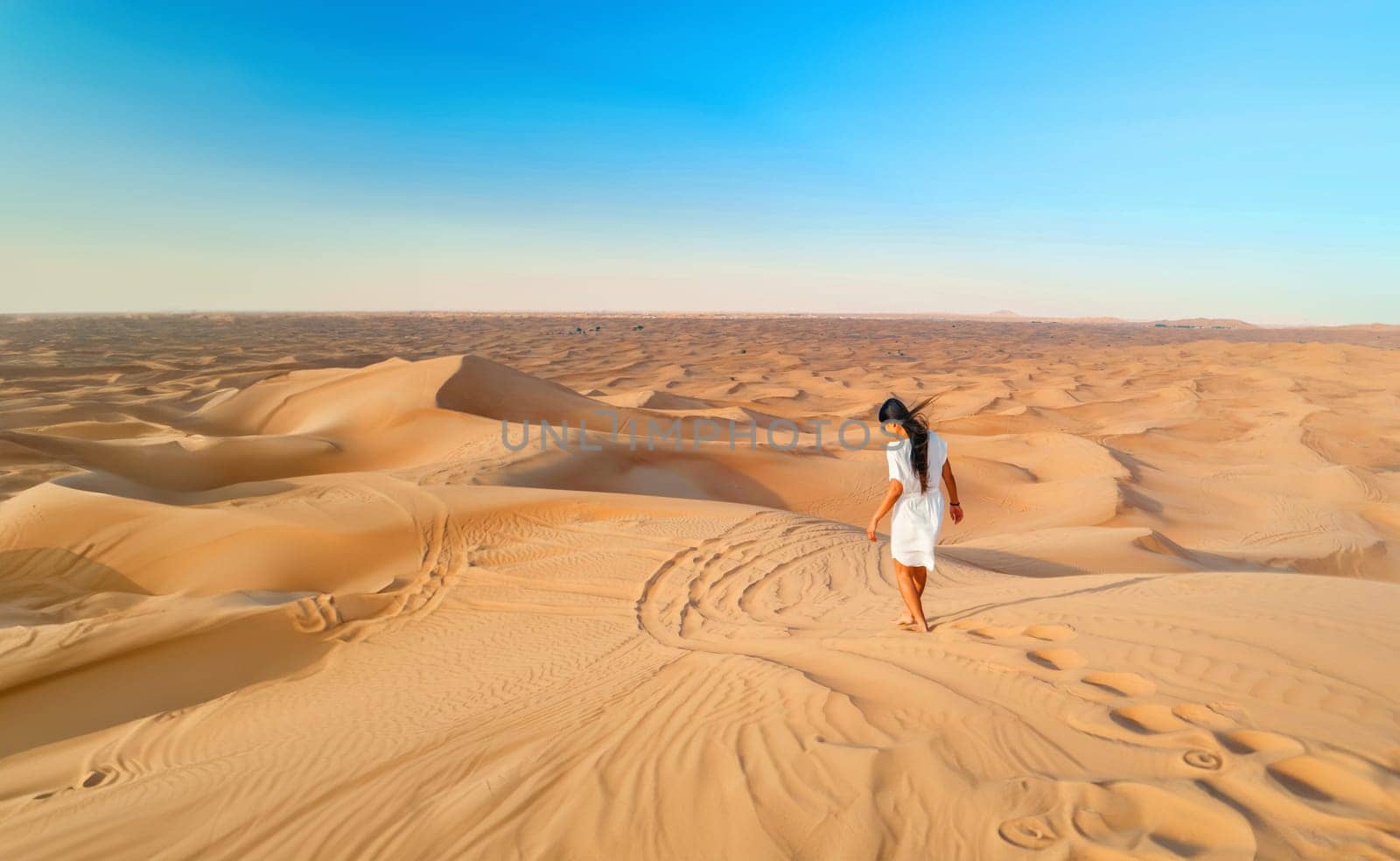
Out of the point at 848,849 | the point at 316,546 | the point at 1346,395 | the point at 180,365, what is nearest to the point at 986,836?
the point at 848,849

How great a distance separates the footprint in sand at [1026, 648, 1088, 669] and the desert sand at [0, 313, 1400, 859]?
20mm

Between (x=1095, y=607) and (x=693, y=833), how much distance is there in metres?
3.22

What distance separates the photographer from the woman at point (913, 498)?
4.05 meters

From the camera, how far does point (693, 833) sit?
2279 millimetres

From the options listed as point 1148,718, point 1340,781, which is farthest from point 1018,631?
point 1340,781

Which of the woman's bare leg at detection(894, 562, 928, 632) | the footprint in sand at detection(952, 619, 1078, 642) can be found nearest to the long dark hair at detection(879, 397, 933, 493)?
the woman's bare leg at detection(894, 562, 928, 632)

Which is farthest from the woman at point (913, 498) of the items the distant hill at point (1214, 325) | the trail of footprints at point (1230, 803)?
the distant hill at point (1214, 325)

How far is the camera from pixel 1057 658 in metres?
3.37

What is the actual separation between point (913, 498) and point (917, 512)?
106 millimetres

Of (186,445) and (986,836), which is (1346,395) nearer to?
(986,836)

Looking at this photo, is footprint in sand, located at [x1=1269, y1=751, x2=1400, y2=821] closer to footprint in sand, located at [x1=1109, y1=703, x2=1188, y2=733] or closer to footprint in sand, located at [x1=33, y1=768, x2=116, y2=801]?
footprint in sand, located at [x1=1109, y1=703, x2=1188, y2=733]

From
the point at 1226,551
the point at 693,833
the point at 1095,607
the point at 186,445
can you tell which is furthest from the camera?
the point at 186,445

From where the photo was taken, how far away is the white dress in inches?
162

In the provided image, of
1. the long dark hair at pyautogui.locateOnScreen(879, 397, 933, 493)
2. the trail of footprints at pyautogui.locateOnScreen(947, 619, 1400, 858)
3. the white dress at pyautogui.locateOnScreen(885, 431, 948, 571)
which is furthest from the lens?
the white dress at pyautogui.locateOnScreen(885, 431, 948, 571)
